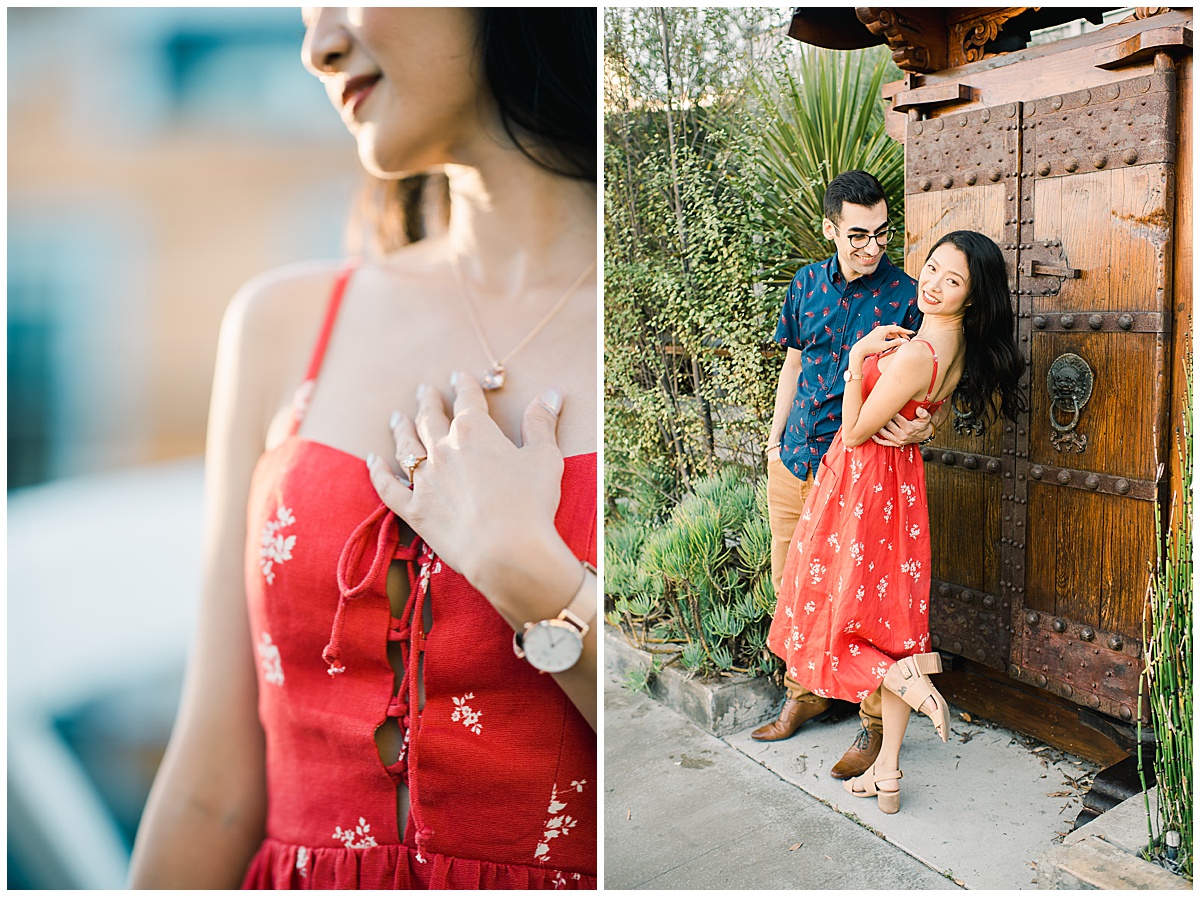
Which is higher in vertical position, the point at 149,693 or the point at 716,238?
the point at 716,238

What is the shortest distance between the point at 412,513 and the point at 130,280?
0.71 meters

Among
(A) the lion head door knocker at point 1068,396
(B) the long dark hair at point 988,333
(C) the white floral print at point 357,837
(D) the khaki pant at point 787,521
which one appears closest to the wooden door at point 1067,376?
(A) the lion head door knocker at point 1068,396

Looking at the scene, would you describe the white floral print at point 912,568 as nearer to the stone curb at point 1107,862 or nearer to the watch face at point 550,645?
the stone curb at point 1107,862

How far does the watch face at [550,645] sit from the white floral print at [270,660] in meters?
0.47

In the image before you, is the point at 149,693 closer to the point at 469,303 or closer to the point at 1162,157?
the point at 469,303

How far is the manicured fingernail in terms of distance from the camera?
184 centimetres

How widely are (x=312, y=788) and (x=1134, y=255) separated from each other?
2.23 metres

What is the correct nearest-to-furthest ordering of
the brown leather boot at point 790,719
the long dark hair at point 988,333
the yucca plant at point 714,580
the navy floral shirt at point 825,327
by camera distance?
the long dark hair at point 988,333 < the navy floral shirt at point 825,327 < the brown leather boot at point 790,719 < the yucca plant at point 714,580

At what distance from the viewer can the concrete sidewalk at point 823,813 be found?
230cm

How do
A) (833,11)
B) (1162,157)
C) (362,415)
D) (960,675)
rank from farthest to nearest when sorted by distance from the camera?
1. (960,675)
2. (833,11)
3. (1162,157)
4. (362,415)

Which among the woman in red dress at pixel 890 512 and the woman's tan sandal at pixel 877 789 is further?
the woman's tan sandal at pixel 877 789

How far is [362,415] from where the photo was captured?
1.80 m

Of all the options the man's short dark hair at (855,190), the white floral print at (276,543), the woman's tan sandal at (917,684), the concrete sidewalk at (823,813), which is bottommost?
the concrete sidewalk at (823,813)

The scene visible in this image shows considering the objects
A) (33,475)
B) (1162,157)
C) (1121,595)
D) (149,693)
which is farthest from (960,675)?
(33,475)
